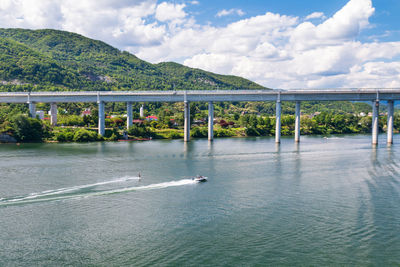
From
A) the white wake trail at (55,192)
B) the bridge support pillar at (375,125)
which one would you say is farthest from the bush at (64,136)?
the bridge support pillar at (375,125)

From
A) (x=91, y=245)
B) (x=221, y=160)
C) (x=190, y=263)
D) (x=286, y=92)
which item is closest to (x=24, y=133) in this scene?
(x=221, y=160)

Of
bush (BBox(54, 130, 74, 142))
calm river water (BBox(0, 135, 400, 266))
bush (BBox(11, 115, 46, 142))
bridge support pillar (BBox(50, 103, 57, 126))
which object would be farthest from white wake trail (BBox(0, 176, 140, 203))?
bridge support pillar (BBox(50, 103, 57, 126))

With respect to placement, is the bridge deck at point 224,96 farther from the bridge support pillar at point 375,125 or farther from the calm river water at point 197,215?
the calm river water at point 197,215

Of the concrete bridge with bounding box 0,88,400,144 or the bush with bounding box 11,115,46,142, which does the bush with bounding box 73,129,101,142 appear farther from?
the bush with bounding box 11,115,46,142

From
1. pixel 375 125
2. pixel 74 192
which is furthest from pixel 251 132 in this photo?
pixel 74 192

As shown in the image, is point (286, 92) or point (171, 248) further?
point (286, 92)

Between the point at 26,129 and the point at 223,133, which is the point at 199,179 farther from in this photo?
the point at 223,133

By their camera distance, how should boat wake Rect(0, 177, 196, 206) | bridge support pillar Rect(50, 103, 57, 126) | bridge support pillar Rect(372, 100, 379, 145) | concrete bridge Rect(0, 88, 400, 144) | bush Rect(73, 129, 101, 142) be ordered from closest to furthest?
boat wake Rect(0, 177, 196, 206)
bridge support pillar Rect(372, 100, 379, 145)
concrete bridge Rect(0, 88, 400, 144)
bush Rect(73, 129, 101, 142)
bridge support pillar Rect(50, 103, 57, 126)

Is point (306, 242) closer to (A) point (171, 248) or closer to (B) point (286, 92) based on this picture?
(A) point (171, 248)
